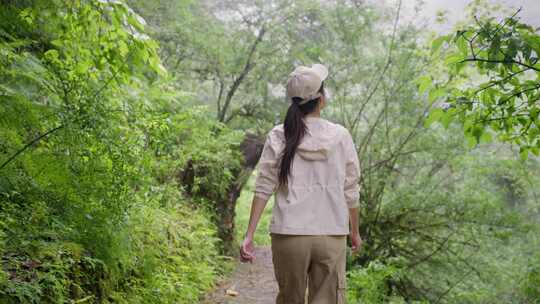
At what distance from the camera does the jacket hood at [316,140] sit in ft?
9.78

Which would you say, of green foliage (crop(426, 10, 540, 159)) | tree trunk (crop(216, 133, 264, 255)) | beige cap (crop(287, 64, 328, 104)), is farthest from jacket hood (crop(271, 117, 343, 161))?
tree trunk (crop(216, 133, 264, 255))

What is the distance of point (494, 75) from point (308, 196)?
2.03m

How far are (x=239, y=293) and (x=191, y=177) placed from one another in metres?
2.64

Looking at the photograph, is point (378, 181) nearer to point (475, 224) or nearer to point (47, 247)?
point (475, 224)

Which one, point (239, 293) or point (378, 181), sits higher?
point (378, 181)

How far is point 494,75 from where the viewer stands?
12.5ft

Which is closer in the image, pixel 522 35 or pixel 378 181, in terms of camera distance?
pixel 522 35

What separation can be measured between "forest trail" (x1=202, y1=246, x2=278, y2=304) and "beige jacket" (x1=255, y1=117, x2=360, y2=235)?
2680 millimetres

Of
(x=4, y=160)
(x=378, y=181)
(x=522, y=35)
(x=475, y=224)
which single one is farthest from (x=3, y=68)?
(x=475, y=224)

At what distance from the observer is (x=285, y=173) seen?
9.77 feet

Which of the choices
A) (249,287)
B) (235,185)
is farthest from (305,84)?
(235,185)

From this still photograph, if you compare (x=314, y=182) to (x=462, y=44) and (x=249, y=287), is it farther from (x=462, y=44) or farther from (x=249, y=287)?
(x=249, y=287)

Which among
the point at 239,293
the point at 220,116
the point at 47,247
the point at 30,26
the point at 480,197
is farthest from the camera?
the point at 220,116

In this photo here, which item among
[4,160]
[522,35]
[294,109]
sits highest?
[522,35]
